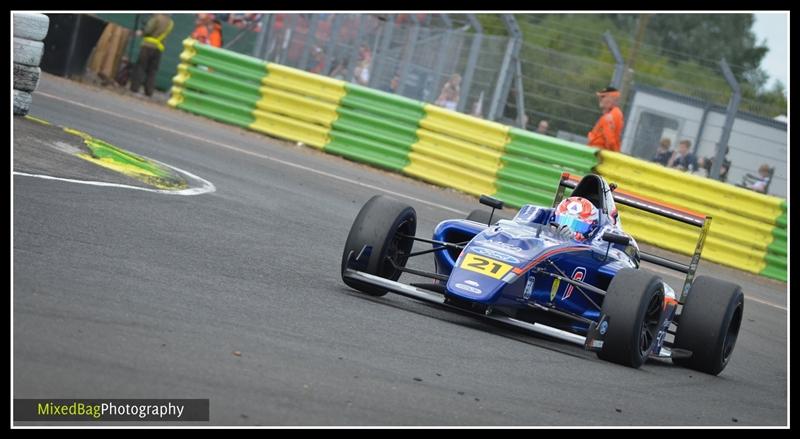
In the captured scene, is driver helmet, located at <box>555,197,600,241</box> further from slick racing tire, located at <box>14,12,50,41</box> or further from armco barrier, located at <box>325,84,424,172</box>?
armco barrier, located at <box>325,84,424,172</box>

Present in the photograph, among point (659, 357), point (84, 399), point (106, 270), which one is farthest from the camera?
point (659, 357)

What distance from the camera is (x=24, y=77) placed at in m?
12.7

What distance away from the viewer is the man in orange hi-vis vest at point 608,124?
17250 millimetres

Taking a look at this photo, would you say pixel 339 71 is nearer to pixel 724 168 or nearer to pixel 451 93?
pixel 451 93

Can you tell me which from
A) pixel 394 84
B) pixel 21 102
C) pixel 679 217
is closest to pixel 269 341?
pixel 679 217

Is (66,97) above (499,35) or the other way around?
the other way around

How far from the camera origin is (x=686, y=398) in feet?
25.3

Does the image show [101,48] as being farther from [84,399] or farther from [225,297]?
[84,399]

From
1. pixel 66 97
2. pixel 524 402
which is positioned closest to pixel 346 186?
pixel 66 97

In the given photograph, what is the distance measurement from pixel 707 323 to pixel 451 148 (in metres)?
10.1

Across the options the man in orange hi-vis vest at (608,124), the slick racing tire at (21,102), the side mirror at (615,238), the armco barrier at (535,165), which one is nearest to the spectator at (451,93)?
the armco barrier at (535,165)

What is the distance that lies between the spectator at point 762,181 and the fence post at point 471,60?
5451mm

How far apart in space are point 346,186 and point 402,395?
10.3 metres

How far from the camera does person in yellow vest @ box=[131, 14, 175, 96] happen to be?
949 inches
